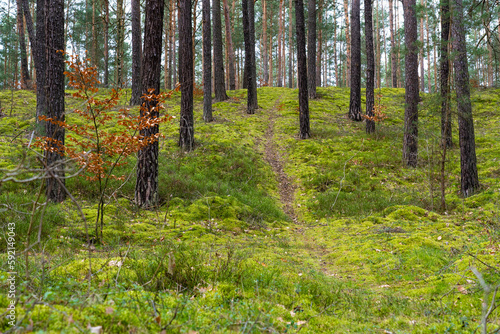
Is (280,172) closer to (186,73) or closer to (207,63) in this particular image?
(186,73)

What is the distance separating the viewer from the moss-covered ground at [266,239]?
213 centimetres

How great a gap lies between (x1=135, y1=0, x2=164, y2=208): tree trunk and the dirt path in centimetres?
409

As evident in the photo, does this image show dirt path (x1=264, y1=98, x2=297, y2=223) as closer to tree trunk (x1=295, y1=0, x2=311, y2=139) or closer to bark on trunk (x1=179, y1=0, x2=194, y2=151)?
tree trunk (x1=295, y1=0, x2=311, y2=139)

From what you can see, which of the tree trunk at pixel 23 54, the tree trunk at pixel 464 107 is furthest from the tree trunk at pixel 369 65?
the tree trunk at pixel 23 54

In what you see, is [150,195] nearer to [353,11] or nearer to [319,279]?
[319,279]

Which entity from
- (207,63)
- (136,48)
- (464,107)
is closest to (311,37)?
(207,63)

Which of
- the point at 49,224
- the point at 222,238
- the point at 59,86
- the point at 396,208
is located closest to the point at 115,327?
the point at 222,238

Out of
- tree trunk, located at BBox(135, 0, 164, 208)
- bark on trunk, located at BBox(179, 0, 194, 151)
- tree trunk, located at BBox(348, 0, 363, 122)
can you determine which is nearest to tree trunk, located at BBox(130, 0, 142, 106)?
bark on trunk, located at BBox(179, 0, 194, 151)

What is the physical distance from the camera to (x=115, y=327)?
5.58 ft

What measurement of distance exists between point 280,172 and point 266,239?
5.27 meters

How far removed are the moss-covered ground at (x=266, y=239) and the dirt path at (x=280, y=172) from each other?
2.8 inches

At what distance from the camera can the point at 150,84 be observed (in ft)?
22.5

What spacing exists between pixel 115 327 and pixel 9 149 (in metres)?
9.93

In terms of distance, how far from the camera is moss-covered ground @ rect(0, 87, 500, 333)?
2.13m
